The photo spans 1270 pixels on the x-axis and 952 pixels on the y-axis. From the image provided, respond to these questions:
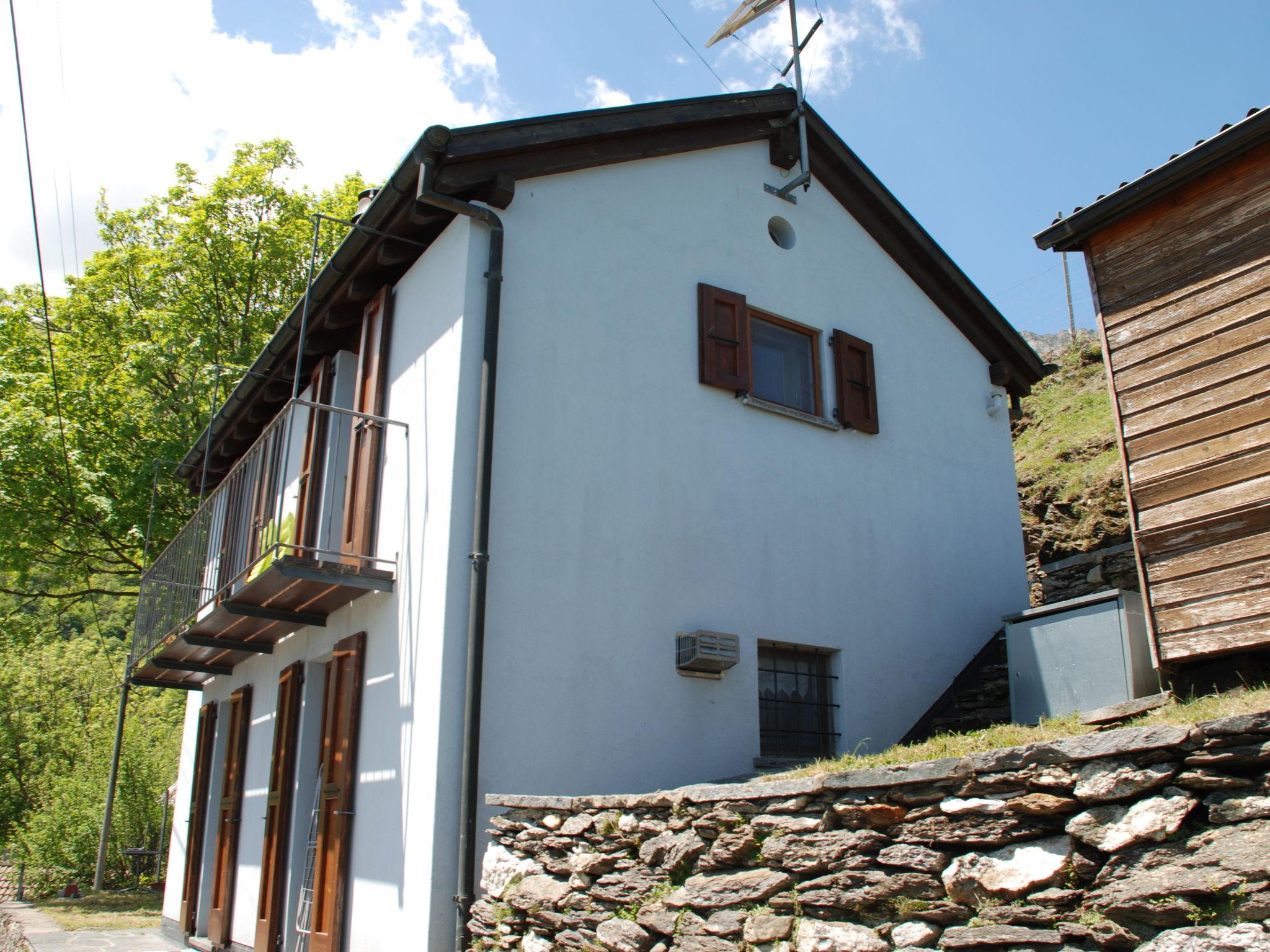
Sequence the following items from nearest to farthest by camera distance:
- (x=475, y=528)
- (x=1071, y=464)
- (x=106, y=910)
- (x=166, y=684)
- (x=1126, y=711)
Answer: (x=1126, y=711), (x=475, y=528), (x=166, y=684), (x=106, y=910), (x=1071, y=464)

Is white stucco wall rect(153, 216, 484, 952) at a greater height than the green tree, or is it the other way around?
the green tree

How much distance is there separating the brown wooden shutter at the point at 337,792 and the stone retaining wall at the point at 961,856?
7.32 feet

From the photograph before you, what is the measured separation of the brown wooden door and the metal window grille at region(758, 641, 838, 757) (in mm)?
3235

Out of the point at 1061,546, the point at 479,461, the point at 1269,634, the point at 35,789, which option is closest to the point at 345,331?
the point at 479,461

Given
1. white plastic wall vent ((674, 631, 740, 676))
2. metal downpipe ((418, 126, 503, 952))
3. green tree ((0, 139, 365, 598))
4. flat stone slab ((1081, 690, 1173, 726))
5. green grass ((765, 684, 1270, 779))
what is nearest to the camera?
green grass ((765, 684, 1270, 779))

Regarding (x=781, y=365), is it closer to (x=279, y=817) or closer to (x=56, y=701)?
(x=279, y=817)

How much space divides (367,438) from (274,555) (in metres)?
1.37

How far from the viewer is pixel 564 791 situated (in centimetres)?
695

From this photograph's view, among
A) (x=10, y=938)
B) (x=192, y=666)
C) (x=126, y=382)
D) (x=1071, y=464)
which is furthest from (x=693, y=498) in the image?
(x=126, y=382)

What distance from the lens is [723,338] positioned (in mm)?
8938

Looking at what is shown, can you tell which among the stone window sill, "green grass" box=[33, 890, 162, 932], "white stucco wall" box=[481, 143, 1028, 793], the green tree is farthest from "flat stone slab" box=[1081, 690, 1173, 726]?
the green tree

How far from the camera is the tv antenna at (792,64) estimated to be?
32.7 feet

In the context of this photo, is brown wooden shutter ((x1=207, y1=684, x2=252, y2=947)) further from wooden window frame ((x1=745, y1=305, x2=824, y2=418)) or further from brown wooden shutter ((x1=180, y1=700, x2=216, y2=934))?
wooden window frame ((x1=745, y1=305, x2=824, y2=418))

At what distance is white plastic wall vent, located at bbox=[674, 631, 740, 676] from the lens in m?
7.60
